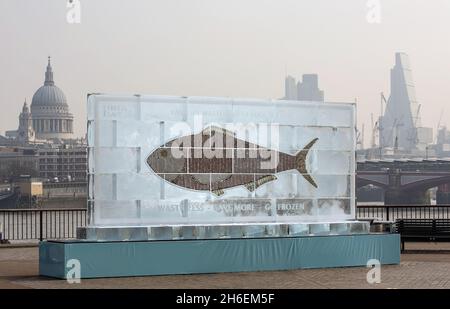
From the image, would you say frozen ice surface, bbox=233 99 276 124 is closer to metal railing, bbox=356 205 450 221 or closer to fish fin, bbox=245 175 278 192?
fish fin, bbox=245 175 278 192

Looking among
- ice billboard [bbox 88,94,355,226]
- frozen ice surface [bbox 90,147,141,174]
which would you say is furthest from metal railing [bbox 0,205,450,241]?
frozen ice surface [bbox 90,147,141,174]

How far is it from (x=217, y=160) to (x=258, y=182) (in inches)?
42.1

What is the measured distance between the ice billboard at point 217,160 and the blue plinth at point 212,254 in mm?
615

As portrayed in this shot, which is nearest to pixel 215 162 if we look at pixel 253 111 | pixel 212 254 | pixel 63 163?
pixel 253 111

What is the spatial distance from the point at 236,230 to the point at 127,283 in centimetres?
304

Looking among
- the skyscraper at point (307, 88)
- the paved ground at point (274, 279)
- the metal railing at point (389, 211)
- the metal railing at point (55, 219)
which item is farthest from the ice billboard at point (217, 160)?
the skyscraper at point (307, 88)

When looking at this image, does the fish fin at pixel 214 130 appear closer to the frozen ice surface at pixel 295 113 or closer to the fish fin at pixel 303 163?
the frozen ice surface at pixel 295 113

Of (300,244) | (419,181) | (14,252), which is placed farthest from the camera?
(419,181)

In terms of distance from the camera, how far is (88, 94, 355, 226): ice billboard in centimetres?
1816

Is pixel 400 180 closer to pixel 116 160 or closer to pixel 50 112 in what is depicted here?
pixel 116 160

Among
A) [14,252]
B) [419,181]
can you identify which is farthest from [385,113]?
[14,252]

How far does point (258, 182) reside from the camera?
19.4m
